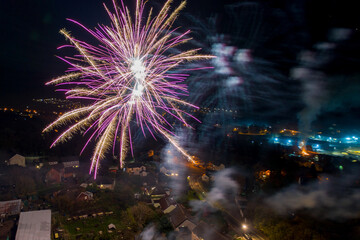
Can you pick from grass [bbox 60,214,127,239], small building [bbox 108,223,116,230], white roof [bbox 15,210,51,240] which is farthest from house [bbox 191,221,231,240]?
white roof [bbox 15,210,51,240]

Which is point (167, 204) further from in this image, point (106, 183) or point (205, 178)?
point (106, 183)

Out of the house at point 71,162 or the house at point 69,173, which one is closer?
the house at point 69,173

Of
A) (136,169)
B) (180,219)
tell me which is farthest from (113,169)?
(180,219)

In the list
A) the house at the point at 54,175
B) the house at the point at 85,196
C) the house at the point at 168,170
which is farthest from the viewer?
the house at the point at 168,170

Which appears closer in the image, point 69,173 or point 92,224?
point 92,224

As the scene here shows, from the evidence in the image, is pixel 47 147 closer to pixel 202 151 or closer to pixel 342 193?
pixel 202 151

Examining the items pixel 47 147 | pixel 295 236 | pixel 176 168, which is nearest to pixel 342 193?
pixel 295 236

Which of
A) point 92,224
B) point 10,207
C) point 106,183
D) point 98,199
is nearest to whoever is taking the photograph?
point 92,224

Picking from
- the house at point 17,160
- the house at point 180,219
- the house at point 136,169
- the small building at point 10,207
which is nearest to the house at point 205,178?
the house at point 136,169

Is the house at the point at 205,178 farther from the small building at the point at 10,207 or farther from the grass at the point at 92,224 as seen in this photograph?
the small building at the point at 10,207
